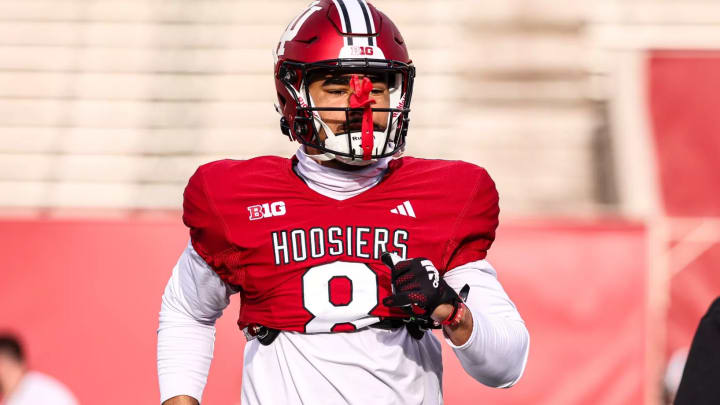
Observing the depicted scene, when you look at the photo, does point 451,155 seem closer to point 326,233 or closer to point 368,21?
point 368,21

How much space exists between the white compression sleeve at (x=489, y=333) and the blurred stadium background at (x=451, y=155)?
2.30 meters

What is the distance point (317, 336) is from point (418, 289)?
14.3 inches

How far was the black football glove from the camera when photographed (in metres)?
1.97

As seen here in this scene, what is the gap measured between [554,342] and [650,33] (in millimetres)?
3603

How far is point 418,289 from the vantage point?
1.97 meters

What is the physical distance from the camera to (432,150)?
6684 mm

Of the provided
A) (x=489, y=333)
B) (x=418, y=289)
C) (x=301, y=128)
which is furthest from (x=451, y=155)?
(x=418, y=289)

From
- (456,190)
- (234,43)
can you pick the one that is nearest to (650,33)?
(234,43)

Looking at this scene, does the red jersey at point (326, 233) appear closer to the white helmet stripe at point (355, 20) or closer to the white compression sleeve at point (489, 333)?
the white compression sleeve at point (489, 333)

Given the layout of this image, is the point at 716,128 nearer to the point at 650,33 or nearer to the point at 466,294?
the point at 650,33

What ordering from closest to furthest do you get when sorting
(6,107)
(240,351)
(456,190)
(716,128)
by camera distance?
(456,190), (240,351), (716,128), (6,107)

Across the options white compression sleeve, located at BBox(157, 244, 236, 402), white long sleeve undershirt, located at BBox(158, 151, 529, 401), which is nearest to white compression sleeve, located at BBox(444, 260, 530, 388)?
white long sleeve undershirt, located at BBox(158, 151, 529, 401)

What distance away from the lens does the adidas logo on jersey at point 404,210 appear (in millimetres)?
2328

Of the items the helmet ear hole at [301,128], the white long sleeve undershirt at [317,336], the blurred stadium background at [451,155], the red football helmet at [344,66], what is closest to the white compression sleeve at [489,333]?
the white long sleeve undershirt at [317,336]
